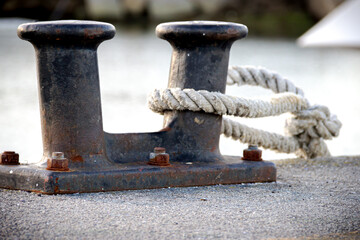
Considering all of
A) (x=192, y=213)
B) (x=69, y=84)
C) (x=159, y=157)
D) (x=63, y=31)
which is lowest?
(x=192, y=213)

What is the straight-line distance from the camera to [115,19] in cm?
2391

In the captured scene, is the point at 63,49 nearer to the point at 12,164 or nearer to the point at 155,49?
the point at 12,164

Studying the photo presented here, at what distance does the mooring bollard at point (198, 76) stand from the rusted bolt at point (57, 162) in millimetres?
468

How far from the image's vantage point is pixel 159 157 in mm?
2172

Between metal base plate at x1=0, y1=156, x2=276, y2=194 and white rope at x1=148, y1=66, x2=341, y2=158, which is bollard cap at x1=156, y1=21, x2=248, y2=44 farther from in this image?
metal base plate at x1=0, y1=156, x2=276, y2=194

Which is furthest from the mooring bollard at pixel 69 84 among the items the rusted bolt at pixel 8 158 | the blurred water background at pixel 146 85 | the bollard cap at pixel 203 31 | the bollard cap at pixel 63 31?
the blurred water background at pixel 146 85

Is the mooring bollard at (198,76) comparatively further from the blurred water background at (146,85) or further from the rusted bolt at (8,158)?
the blurred water background at (146,85)

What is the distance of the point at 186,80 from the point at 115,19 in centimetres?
2200

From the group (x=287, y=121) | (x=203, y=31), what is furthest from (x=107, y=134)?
(x=287, y=121)

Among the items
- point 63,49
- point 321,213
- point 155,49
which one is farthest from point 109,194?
point 155,49

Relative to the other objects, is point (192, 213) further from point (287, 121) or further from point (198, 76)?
point (287, 121)

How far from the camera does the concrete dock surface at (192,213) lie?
1688 mm

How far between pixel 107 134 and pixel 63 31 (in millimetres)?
423

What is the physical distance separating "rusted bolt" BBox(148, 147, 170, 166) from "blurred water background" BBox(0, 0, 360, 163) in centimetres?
106
